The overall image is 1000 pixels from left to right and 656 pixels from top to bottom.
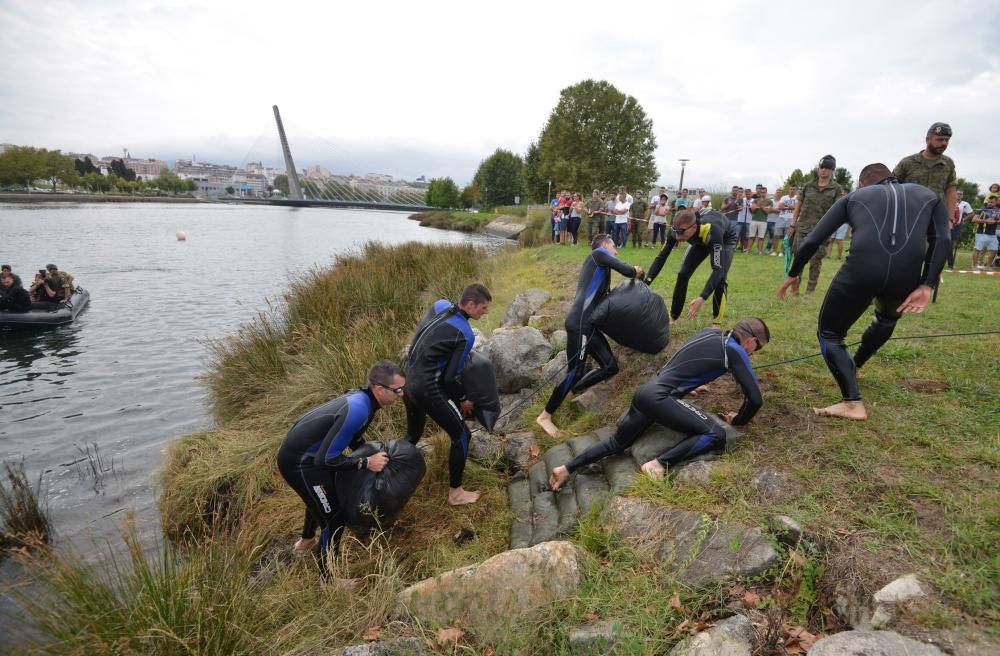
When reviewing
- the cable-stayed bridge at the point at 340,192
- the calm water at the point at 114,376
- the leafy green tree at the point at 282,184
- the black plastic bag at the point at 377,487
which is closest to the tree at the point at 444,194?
the cable-stayed bridge at the point at 340,192

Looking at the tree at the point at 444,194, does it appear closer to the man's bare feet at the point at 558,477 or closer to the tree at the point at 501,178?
the tree at the point at 501,178

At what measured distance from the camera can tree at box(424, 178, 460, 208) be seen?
341 ft

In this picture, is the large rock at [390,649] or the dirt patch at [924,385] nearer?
the large rock at [390,649]

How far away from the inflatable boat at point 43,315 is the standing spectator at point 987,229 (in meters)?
22.6

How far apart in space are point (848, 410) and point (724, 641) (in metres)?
2.62

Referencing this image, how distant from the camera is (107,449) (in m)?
7.66

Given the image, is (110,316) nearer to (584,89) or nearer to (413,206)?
(584,89)

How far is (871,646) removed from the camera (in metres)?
2.51

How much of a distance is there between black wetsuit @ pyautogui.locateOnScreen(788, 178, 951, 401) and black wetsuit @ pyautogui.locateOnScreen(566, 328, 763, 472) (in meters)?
0.86

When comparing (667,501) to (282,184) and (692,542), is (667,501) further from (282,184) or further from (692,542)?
(282,184)

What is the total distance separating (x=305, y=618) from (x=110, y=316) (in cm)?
1556

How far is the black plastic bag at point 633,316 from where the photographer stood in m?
5.66

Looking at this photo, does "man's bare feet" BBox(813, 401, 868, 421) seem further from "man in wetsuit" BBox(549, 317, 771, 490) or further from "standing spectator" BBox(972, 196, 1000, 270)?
"standing spectator" BBox(972, 196, 1000, 270)

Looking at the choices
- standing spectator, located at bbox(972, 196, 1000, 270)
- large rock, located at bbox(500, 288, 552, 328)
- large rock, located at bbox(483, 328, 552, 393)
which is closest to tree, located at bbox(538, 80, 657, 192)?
standing spectator, located at bbox(972, 196, 1000, 270)
